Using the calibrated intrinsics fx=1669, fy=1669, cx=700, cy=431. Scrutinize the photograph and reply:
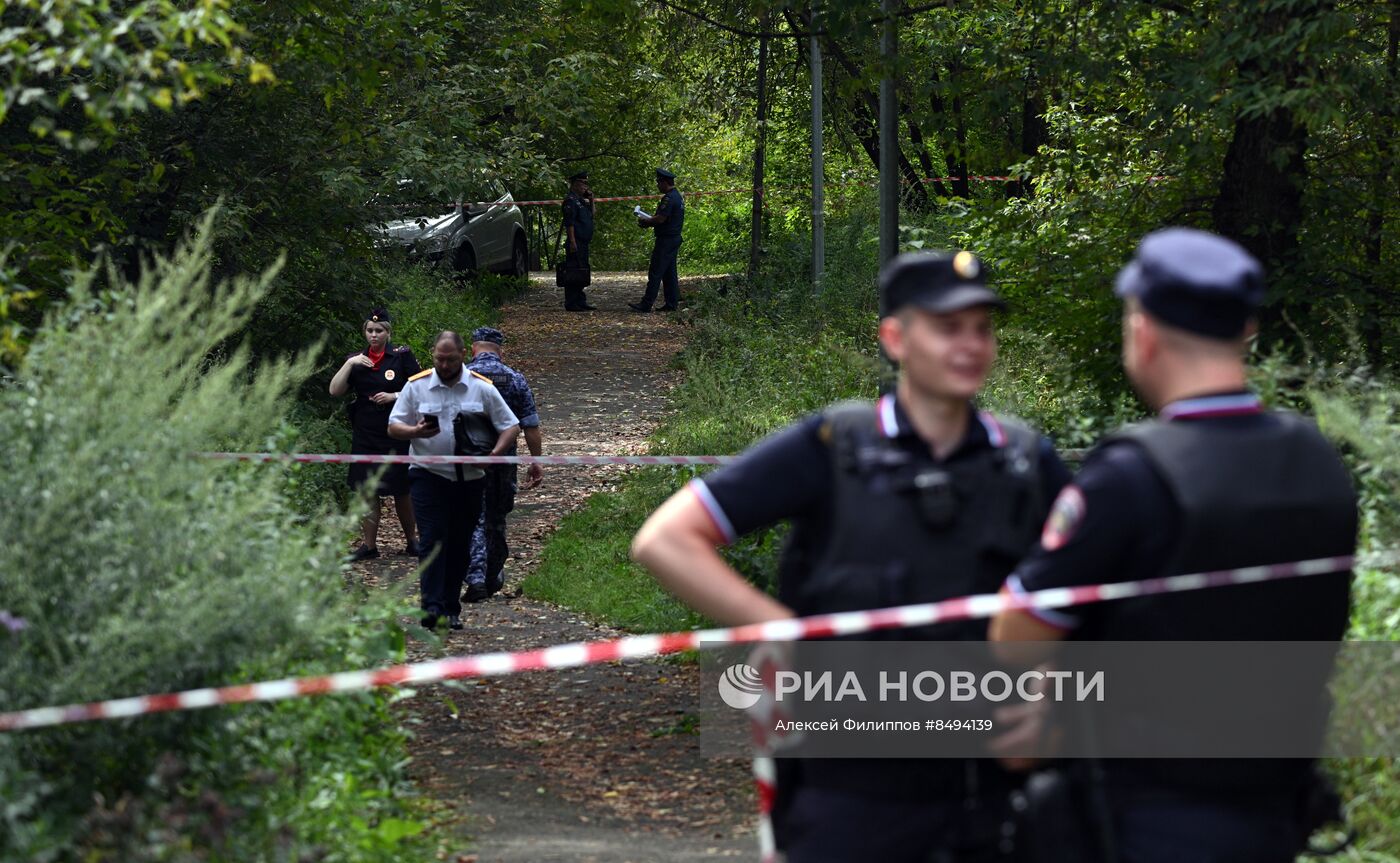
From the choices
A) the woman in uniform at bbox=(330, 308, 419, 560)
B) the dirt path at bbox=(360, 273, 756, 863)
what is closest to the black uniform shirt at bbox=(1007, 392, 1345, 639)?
the dirt path at bbox=(360, 273, 756, 863)

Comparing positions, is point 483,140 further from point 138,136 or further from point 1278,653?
point 1278,653

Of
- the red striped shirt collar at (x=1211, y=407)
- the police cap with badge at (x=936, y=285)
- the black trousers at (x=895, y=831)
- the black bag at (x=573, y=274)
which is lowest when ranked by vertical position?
the black bag at (x=573, y=274)

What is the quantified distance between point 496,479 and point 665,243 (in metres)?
14.7

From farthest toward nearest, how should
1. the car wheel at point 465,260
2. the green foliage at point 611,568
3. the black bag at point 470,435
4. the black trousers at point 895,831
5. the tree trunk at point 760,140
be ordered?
the car wheel at point 465,260
the tree trunk at point 760,140
the green foliage at point 611,568
the black bag at point 470,435
the black trousers at point 895,831

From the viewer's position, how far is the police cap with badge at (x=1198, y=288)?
302 centimetres

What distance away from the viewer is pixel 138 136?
12.7 m

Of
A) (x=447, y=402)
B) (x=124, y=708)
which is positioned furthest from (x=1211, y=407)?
(x=447, y=402)

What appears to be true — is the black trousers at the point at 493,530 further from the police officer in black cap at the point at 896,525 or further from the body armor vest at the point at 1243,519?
the body armor vest at the point at 1243,519

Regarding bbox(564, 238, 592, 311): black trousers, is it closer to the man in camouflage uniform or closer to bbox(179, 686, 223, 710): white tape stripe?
the man in camouflage uniform

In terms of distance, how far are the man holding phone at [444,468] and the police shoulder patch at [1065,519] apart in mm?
7381

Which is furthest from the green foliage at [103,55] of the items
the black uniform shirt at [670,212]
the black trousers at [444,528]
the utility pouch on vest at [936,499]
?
the black uniform shirt at [670,212]

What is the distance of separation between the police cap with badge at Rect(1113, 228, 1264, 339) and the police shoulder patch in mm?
363

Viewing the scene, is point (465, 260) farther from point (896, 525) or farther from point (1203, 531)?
point (1203, 531)

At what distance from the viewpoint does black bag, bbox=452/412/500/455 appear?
10570 mm
